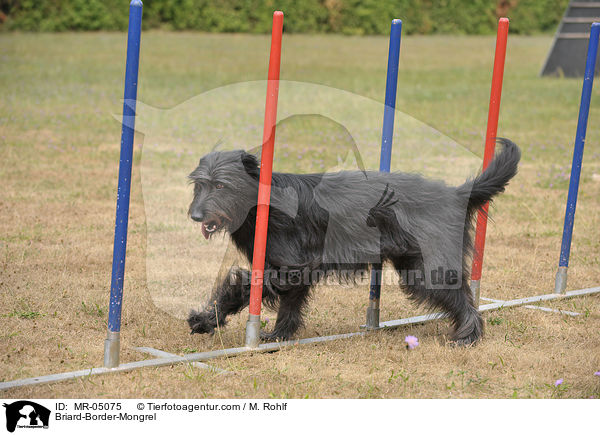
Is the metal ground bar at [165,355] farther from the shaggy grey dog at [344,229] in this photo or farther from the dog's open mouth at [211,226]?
the dog's open mouth at [211,226]

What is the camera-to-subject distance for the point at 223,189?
372cm

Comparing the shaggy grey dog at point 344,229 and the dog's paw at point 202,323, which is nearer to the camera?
the shaggy grey dog at point 344,229

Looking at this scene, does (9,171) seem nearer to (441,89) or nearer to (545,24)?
(441,89)

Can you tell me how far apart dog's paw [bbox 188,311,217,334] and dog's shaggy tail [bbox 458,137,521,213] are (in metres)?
1.51

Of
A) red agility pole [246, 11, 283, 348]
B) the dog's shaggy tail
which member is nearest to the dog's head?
red agility pole [246, 11, 283, 348]

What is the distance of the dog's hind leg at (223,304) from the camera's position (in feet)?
13.3

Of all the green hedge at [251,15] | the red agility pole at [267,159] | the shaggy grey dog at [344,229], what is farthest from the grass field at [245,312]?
the green hedge at [251,15]

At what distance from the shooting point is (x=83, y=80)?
53.3 feet

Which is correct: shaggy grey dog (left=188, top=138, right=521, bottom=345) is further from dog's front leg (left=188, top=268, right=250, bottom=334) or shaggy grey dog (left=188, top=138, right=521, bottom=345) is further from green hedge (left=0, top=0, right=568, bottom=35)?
green hedge (left=0, top=0, right=568, bottom=35)

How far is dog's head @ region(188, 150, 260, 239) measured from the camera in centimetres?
369

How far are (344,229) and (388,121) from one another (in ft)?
2.58

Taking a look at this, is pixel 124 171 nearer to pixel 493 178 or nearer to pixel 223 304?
pixel 223 304

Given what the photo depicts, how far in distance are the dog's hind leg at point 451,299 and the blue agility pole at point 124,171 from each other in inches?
59.6

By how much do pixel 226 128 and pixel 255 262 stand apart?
7.14 meters
